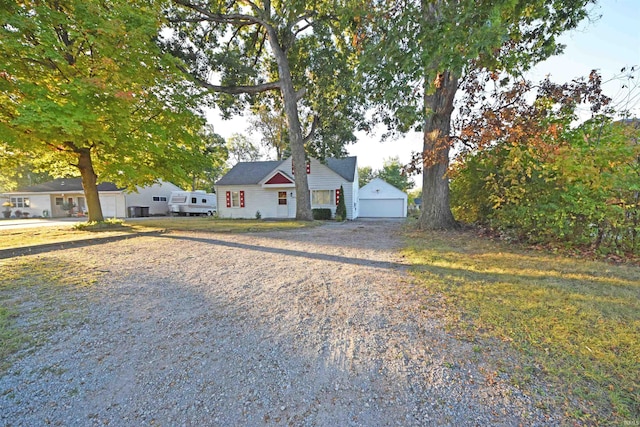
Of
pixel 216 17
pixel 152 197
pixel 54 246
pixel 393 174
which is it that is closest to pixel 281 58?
pixel 216 17

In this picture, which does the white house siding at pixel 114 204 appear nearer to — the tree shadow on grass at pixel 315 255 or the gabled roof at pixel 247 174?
the gabled roof at pixel 247 174

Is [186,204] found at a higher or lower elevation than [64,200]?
lower

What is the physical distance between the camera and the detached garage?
23.8 metres

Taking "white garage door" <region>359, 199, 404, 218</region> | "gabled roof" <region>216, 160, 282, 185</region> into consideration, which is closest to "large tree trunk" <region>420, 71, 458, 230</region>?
"gabled roof" <region>216, 160, 282, 185</region>

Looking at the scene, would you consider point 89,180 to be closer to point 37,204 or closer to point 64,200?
point 64,200

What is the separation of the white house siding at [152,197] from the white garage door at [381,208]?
61.2 ft

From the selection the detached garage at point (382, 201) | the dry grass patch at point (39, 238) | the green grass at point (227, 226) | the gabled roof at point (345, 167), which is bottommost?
the green grass at point (227, 226)

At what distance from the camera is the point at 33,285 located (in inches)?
159

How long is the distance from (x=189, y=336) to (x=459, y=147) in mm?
9154

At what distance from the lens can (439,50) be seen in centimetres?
567

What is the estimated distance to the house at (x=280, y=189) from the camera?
62.5 ft

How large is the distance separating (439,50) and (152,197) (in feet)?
93.6

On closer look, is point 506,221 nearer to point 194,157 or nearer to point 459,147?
point 459,147

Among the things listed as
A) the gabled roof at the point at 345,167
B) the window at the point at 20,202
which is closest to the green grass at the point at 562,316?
the gabled roof at the point at 345,167
